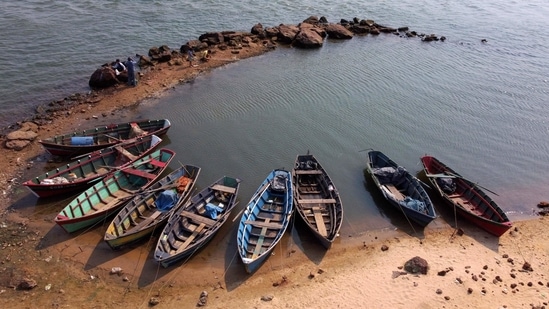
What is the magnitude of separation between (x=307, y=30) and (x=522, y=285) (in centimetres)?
3388

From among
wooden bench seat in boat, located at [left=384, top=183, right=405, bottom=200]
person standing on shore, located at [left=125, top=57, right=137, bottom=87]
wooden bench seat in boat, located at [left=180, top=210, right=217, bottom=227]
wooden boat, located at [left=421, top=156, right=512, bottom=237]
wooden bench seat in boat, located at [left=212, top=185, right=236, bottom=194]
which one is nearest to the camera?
wooden bench seat in boat, located at [left=180, top=210, right=217, bottom=227]

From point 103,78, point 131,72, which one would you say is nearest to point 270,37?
point 131,72

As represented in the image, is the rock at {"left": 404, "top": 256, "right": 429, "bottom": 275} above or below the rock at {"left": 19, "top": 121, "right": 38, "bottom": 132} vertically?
above

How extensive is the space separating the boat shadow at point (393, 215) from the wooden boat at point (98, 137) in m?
14.1

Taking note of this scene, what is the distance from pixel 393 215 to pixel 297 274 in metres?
7.33

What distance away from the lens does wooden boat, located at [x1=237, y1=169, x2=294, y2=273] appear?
17.4m

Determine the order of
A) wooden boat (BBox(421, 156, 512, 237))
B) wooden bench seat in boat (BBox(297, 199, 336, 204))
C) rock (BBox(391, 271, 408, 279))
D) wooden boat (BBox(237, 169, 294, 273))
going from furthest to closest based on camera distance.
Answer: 1. wooden bench seat in boat (BBox(297, 199, 336, 204))
2. wooden boat (BBox(421, 156, 512, 237))
3. wooden boat (BBox(237, 169, 294, 273))
4. rock (BBox(391, 271, 408, 279))

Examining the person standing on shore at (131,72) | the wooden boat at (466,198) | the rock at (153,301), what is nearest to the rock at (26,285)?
the rock at (153,301)

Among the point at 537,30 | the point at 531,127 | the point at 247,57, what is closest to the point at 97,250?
the point at 247,57

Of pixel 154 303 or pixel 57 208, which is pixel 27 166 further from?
pixel 154 303

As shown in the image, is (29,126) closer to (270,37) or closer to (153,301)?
(153,301)

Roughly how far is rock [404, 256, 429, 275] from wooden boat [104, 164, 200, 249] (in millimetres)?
11670

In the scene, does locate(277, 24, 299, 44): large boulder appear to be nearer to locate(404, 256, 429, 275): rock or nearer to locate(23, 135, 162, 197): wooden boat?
locate(23, 135, 162, 197): wooden boat

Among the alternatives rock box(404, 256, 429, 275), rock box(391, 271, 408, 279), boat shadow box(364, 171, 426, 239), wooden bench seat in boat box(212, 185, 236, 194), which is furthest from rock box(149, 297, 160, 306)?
boat shadow box(364, 171, 426, 239)
